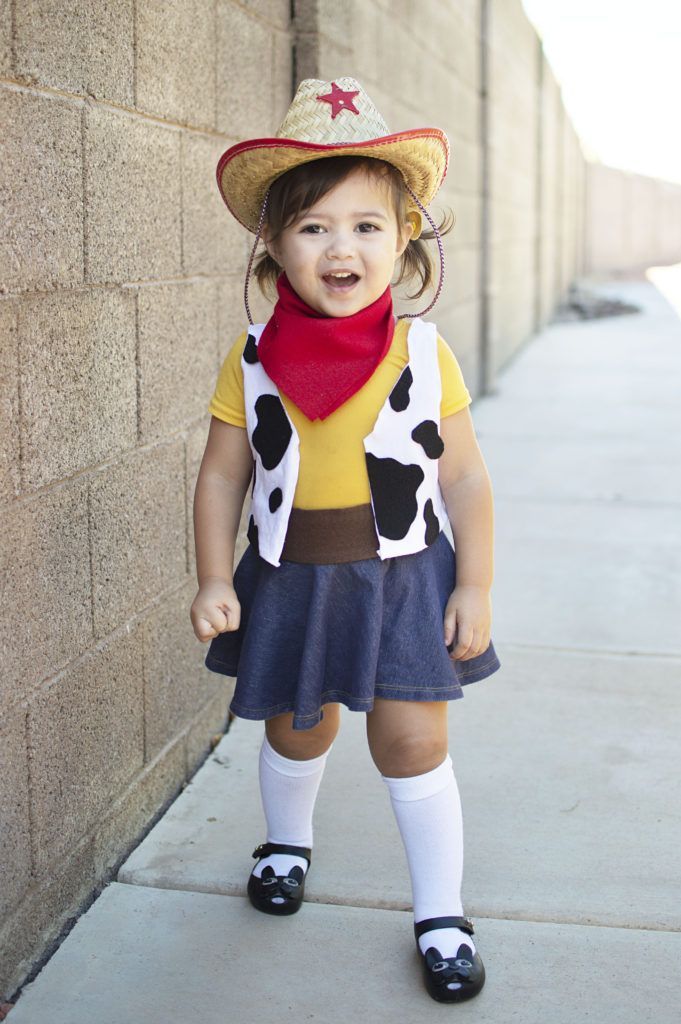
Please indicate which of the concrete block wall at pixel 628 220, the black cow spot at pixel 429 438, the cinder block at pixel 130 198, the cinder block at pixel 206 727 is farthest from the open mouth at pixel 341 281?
the concrete block wall at pixel 628 220

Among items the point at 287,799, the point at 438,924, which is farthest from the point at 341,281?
the point at 438,924

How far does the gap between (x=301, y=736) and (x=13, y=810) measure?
1.73ft

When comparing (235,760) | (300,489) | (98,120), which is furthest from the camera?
(235,760)

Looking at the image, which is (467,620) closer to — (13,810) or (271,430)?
(271,430)

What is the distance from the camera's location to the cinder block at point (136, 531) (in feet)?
7.95

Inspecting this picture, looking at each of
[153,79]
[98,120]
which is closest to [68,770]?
[98,120]

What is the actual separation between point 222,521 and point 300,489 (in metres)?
0.16

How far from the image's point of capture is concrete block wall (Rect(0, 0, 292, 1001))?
2.07 m

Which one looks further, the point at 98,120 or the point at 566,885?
the point at 566,885

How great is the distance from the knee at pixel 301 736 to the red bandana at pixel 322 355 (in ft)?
1.88

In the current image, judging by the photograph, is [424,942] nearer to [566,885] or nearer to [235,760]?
[566,885]

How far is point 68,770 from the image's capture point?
7.64 ft

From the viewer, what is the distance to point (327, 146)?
2033mm

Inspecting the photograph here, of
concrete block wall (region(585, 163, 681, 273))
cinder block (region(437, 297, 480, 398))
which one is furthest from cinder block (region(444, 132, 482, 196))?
concrete block wall (region(585, 163, 681, 273))
